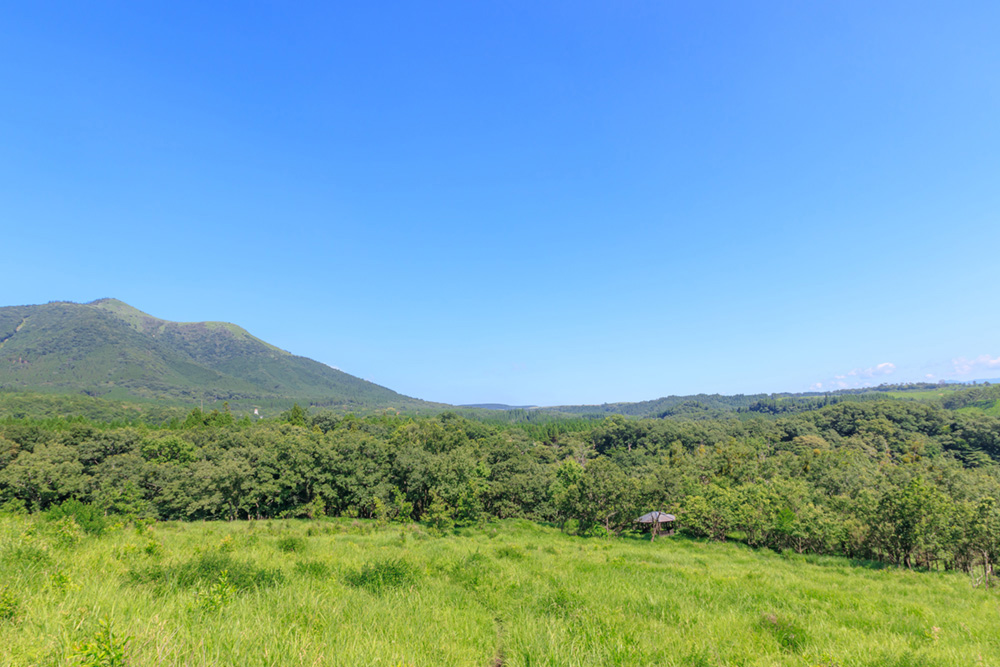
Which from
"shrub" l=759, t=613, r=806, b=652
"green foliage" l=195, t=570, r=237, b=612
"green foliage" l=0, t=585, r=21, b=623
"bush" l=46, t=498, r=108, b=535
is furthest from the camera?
"bush" l=46, t=498, r=108, b=535

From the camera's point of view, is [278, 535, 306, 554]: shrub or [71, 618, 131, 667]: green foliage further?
[278, 535, 306, 554]: shrub

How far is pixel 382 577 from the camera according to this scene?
9.64 meters

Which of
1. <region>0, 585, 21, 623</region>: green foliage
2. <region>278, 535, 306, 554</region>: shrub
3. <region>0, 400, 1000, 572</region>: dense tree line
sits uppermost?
<region>0, 585, 21, 623</region>: green foliage

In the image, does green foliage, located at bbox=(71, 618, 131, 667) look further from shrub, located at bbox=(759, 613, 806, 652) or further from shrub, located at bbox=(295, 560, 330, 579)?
shrub, located at bbox=(759, 613, 806, 652)

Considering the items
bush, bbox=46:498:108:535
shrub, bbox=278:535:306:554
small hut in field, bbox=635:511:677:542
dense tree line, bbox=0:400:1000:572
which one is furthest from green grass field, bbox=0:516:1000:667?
small hut in field, bbox=635:511:677:542

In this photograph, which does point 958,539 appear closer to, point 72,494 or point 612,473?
point 612,473

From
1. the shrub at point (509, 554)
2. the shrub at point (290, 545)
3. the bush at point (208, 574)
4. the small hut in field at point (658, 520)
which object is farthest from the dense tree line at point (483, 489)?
the bush at point (208, 574)

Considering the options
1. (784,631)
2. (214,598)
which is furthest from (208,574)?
(784,631)

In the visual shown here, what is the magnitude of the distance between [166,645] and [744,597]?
13990 mm

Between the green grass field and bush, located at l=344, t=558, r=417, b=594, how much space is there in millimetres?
53

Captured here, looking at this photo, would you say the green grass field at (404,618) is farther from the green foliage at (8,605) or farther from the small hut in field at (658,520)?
the small hut in field at (658,520)

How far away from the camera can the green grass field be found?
4.54 m

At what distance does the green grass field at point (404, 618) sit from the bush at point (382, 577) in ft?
0.17

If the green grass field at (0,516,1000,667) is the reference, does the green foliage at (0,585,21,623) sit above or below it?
above
